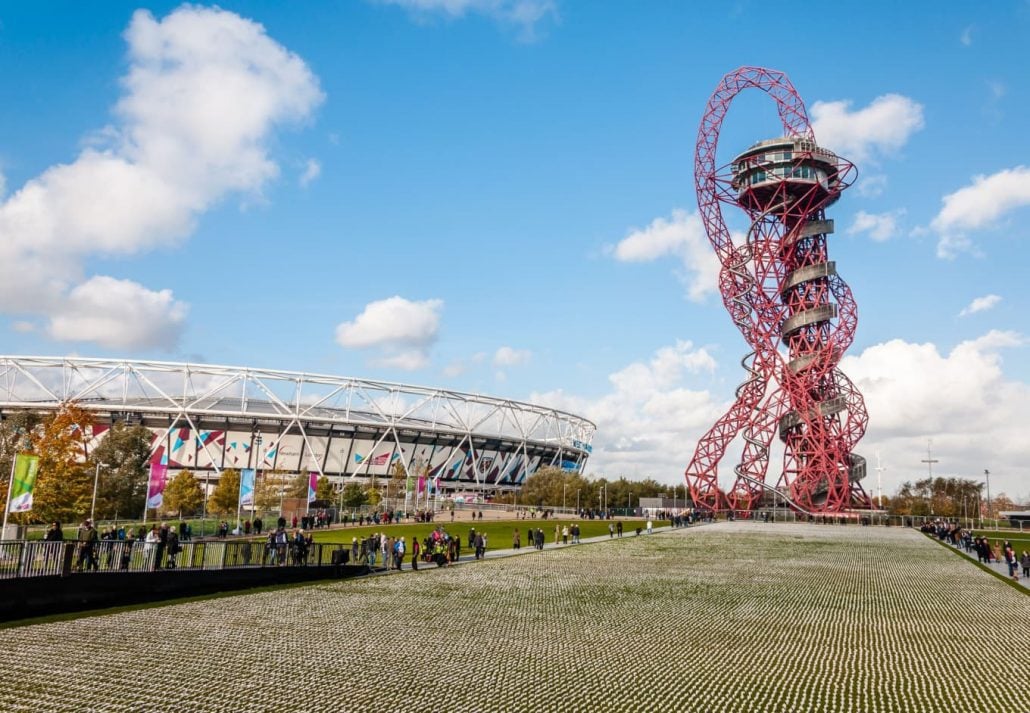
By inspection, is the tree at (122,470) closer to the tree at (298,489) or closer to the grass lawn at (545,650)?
the tree at (298,489)

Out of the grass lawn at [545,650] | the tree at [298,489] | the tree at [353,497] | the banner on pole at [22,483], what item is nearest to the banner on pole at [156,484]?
the banner on pole at [22,483]

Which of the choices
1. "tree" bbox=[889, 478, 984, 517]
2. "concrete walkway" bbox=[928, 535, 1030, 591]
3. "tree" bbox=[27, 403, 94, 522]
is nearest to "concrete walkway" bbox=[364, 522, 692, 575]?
"concrete walkway" bbox=[928, 535, 1030, 591]

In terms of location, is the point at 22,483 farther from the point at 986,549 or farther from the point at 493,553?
the point at 986,549

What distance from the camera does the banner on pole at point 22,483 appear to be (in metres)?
25.4

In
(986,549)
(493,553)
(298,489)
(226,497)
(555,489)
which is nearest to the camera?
(493,553)

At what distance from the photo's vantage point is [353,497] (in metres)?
92.0

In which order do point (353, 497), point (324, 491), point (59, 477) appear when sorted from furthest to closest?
point (353, 497) < point (324, 491) < point (59, 477)

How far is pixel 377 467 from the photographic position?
11769 centimetres

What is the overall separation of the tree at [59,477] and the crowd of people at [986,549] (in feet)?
159

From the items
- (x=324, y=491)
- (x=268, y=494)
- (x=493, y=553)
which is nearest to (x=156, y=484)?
(x=493, y=553)

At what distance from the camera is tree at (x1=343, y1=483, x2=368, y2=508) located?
299 ft

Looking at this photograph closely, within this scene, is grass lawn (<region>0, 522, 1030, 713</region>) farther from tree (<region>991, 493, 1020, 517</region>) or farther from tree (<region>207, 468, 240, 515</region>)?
tree (<region>991, 493, 1020, 517</region>)

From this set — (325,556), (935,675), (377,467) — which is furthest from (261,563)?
(377,467)

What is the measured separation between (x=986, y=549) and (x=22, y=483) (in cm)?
4047
